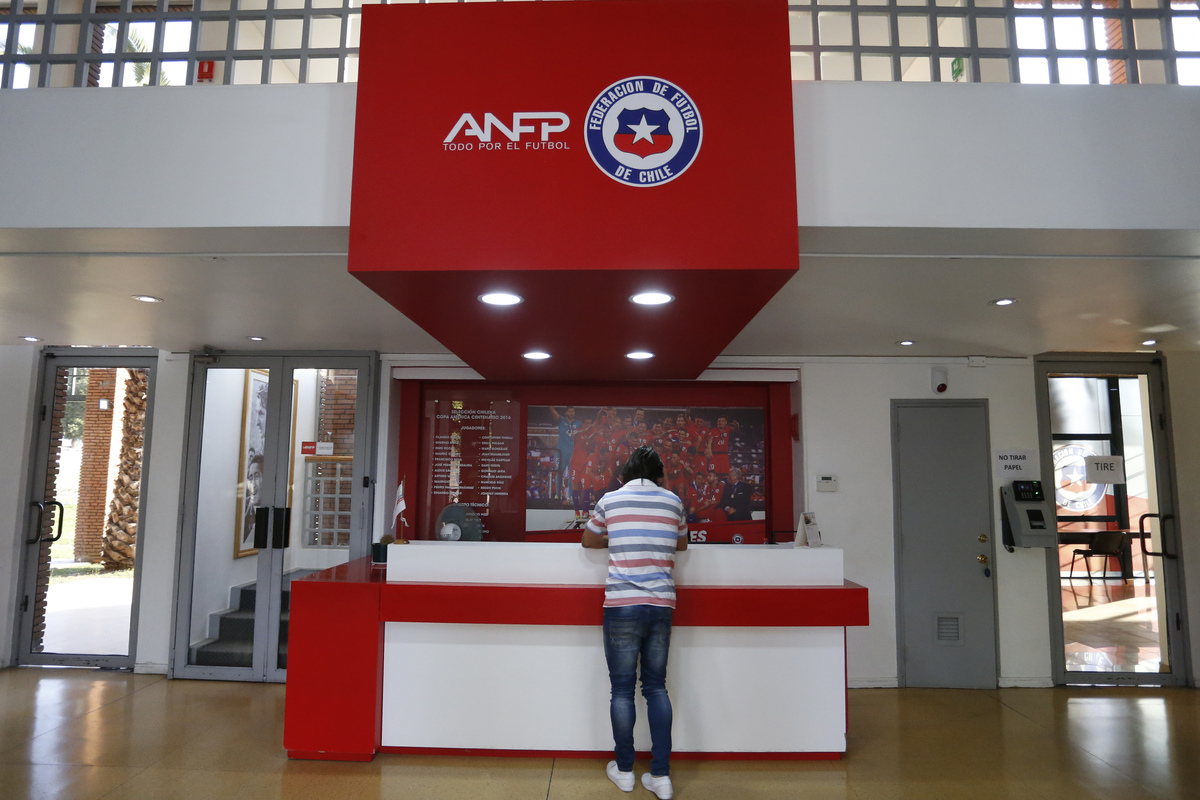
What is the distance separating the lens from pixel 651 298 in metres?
3.00

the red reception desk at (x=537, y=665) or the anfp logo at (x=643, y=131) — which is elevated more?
the anfp logo at (x=643, y=131)

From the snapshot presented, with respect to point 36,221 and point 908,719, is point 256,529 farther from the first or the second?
point 908,719

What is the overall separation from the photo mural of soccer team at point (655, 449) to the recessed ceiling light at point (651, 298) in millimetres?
2956

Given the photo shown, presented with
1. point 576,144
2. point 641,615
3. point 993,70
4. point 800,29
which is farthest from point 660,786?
point 800,29

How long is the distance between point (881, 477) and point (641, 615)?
3112 mm

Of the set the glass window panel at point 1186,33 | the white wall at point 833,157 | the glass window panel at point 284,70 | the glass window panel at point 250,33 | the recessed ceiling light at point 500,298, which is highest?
the glass window panel at point 250,33

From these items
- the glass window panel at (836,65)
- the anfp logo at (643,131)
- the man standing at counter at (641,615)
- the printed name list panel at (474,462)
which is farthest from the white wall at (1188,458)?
the anfp logo at (643,131)

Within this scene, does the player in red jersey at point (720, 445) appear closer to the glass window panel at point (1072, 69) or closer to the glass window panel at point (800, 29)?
the glass window panel at point (1072, 69)

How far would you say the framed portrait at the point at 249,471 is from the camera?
577 centimetres

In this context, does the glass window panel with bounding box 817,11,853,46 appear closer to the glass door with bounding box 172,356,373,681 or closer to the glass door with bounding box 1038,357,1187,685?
the glass door with bounding box 1038,357,1187,685

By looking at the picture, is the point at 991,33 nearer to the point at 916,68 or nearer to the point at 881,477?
the point at 916,68

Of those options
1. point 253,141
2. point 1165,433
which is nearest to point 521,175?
point 253,141

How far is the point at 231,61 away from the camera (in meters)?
3.16

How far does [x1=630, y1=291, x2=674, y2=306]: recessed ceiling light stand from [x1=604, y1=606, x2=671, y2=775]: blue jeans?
1446mm
